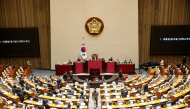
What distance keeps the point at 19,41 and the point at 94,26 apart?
308 inches

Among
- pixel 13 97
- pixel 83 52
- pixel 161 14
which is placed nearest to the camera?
pixel 13 97

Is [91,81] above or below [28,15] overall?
below

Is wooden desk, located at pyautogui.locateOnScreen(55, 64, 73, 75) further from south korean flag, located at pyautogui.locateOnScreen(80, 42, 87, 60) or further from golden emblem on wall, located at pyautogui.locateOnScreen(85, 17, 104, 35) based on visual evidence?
golden emblem on wall, located at pyautogui.locateOnScreen(85, 17, 104, 35)

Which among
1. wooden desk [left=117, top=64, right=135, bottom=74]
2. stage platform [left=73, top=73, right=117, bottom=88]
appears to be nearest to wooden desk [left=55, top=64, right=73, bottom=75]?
stage platform [left=73, top=73, right=117, bottom=88]

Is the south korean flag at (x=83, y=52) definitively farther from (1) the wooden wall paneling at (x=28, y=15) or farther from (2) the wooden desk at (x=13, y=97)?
(2) the wooden desk at (x=13, y=97)

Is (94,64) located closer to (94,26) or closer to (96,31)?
(96,31)

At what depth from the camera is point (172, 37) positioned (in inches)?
922

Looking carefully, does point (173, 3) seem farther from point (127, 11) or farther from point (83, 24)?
point (83, 24)

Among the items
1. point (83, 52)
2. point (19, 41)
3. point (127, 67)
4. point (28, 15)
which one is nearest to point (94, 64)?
point (83, 52)

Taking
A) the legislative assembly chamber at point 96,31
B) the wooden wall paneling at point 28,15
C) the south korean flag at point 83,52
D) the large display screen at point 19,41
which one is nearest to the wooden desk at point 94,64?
the legislative assembly chamber at point 96,31

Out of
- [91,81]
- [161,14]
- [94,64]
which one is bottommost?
[91,81]

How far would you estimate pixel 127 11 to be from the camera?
23.2 m

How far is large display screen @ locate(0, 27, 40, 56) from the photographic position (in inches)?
925

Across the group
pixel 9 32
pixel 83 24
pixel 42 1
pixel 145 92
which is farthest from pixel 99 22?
pixel 145 92
